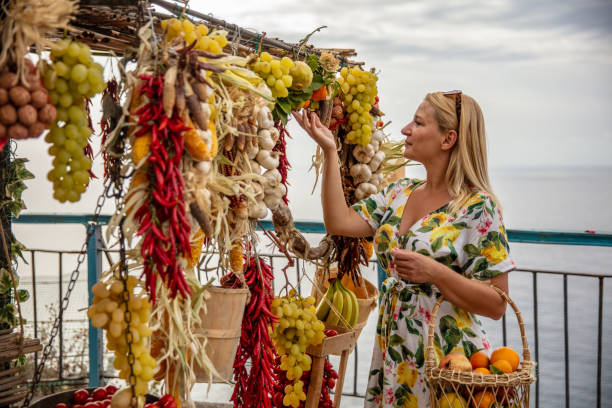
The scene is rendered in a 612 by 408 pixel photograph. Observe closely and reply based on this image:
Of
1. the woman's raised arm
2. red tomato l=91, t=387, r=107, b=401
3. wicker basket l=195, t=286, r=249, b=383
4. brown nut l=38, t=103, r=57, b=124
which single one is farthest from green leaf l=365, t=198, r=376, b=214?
brown nut l=38, t=103, r=57, b=124

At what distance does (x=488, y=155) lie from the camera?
2041mm

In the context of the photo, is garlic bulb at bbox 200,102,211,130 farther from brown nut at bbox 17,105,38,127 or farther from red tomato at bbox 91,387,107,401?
red tomato at bbox 91,387,107,401

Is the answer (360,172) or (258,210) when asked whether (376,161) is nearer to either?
(360,172)

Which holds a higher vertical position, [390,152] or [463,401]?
[390,152]

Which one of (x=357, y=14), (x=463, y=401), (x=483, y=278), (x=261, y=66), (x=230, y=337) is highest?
(x=357, y=14)

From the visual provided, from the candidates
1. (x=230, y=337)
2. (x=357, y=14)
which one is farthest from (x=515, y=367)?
(x=357, y=14)

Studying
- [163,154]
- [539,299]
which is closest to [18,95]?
[163,154]

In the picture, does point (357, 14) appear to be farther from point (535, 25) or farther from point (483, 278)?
point (483, 278)

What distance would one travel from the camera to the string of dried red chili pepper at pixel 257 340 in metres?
2.05

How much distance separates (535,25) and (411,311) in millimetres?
7023

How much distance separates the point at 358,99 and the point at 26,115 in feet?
4.89

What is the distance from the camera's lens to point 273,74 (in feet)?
6.00

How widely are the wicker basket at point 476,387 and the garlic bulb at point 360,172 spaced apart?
909mm

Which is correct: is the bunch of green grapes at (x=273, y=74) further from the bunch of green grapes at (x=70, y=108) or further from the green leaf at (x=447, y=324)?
the green leaf at (x=447, y=324)
